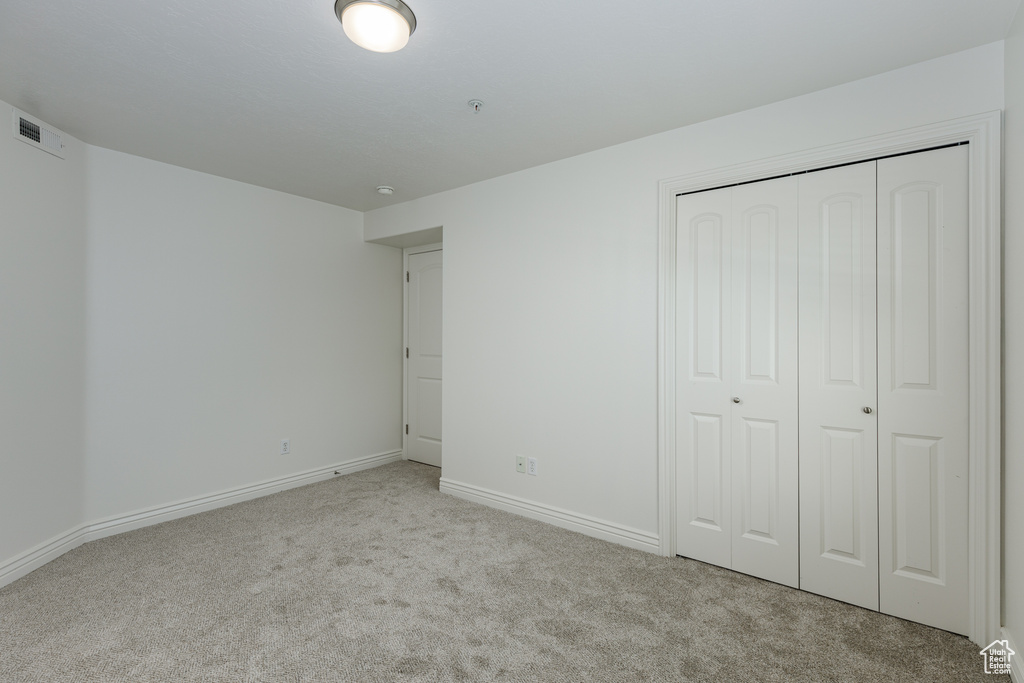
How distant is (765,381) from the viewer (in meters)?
2.46

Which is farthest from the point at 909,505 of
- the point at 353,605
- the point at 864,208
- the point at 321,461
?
the point at 321,461

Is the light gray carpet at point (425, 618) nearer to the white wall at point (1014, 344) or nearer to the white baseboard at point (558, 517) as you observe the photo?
the white baseboard at point (558, 517)

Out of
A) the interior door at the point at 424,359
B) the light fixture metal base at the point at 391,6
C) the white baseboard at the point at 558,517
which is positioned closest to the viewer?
the light fixture metal base at the point at 391,6

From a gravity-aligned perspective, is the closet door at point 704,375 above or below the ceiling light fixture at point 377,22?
below

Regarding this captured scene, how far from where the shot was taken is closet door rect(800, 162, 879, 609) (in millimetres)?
2178

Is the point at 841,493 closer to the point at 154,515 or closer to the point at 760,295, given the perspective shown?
the point at 760,295

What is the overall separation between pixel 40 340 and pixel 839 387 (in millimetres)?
4115

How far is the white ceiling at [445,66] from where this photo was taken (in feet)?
5.70

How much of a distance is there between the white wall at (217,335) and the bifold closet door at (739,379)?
9.76 ft

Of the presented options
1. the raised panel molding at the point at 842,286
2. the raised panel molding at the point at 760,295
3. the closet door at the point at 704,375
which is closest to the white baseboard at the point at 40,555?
the closet door at the point at 704,375

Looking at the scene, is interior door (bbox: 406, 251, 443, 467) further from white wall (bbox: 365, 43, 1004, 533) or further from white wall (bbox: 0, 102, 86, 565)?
white wall (bbox: 0, 102, 86, 565)

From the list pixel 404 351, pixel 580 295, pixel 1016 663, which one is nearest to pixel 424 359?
pixel 404 351

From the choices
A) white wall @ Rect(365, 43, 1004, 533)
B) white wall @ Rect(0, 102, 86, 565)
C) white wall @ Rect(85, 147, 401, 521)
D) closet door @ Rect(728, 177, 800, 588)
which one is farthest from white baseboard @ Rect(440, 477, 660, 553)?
white wall @ Rect(0, 102, 86, 565)

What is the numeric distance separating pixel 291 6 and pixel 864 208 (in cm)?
247
